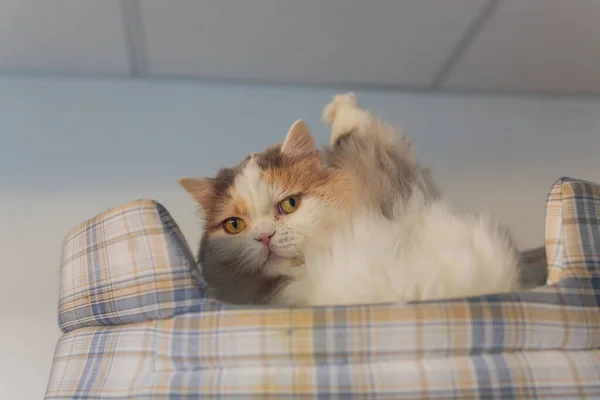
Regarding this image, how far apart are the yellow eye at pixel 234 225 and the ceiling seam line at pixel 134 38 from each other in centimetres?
45

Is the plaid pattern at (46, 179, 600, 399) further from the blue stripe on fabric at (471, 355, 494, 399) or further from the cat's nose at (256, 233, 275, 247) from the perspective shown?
the cat's nose at (256, 233, 275, 247)

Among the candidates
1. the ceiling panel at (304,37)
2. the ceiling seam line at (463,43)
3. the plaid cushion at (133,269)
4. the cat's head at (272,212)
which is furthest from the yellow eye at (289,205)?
the ceiling seam line at (463,43)

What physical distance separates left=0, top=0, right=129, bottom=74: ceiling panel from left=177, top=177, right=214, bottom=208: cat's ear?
14.7 inches

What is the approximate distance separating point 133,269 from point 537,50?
93 cm

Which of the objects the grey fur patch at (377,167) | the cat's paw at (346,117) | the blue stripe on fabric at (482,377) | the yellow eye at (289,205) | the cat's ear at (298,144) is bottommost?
the blue stripe on fabric at (482,377)

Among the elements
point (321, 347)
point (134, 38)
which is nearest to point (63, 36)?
point (134, 38)

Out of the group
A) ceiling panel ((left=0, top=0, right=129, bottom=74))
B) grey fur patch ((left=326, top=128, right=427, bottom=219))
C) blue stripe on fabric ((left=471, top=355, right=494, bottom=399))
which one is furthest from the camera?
ceiling panel ((left=0, top=0, right=129, bottom=74))

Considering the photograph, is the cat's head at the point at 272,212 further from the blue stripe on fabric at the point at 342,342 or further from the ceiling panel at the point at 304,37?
the ceiling panel at the point at 304,37

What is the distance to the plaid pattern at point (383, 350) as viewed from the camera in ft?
1.36

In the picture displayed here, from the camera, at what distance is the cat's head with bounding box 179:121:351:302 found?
62cm

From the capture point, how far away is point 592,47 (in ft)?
3.46

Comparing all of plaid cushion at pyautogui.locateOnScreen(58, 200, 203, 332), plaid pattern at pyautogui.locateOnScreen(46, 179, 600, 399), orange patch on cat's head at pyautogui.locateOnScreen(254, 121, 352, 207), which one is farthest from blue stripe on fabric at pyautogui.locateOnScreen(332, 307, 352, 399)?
orange patch on cat's head at pyautogui.locateOnScreen(254, 121, 352, 207)

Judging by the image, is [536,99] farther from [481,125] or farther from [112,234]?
[112,234]

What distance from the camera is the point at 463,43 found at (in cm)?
104
